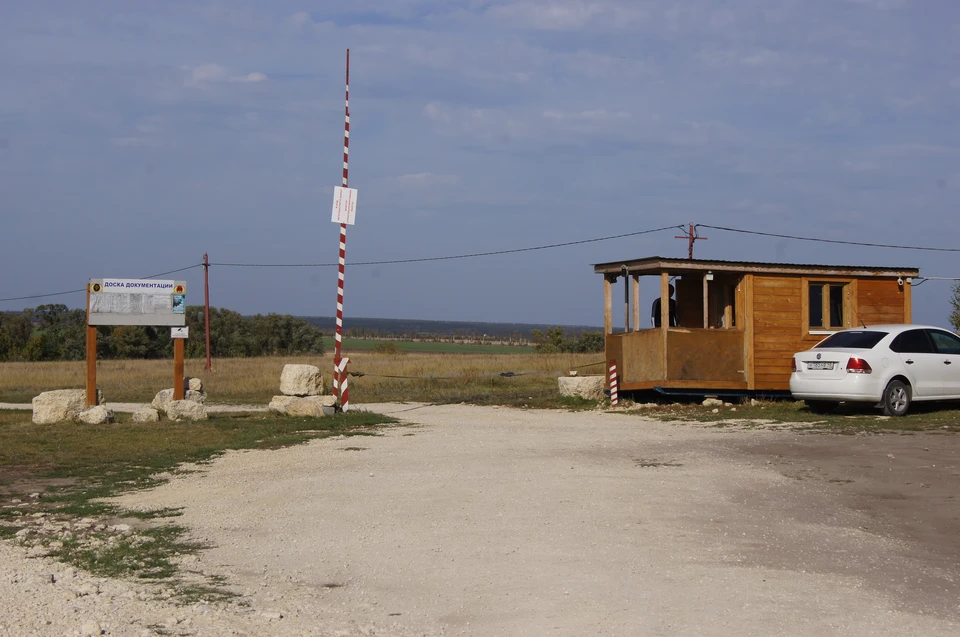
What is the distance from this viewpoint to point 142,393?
109ft

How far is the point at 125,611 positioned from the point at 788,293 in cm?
1847

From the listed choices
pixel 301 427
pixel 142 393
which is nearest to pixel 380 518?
pixel 301 427

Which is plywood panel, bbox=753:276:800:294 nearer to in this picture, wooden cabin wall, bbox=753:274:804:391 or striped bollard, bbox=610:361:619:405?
wooden cabin wall, bbox=753:274:804:391

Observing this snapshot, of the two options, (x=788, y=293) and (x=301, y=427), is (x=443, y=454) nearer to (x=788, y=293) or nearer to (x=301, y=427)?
(x=301, y=427)

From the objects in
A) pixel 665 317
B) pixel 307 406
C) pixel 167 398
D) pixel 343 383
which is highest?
pixel 665 317

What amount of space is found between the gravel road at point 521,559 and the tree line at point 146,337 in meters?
60.8

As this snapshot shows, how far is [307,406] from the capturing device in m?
19.1

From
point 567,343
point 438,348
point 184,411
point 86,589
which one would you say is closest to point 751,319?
point 184,411

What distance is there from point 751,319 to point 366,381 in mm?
18502

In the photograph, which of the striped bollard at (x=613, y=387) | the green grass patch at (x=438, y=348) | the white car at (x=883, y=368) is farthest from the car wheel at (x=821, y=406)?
the green grass patch at (x=438, y=348)

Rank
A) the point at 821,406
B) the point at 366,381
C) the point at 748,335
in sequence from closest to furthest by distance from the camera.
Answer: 1. the point at 821,406
2. the point at 748,335
3. the point at 366,381

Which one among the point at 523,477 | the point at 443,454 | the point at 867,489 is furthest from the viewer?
the point at 443,454

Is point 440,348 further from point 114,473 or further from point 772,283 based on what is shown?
point 114,473

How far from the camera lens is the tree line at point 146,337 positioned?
67.7 m
